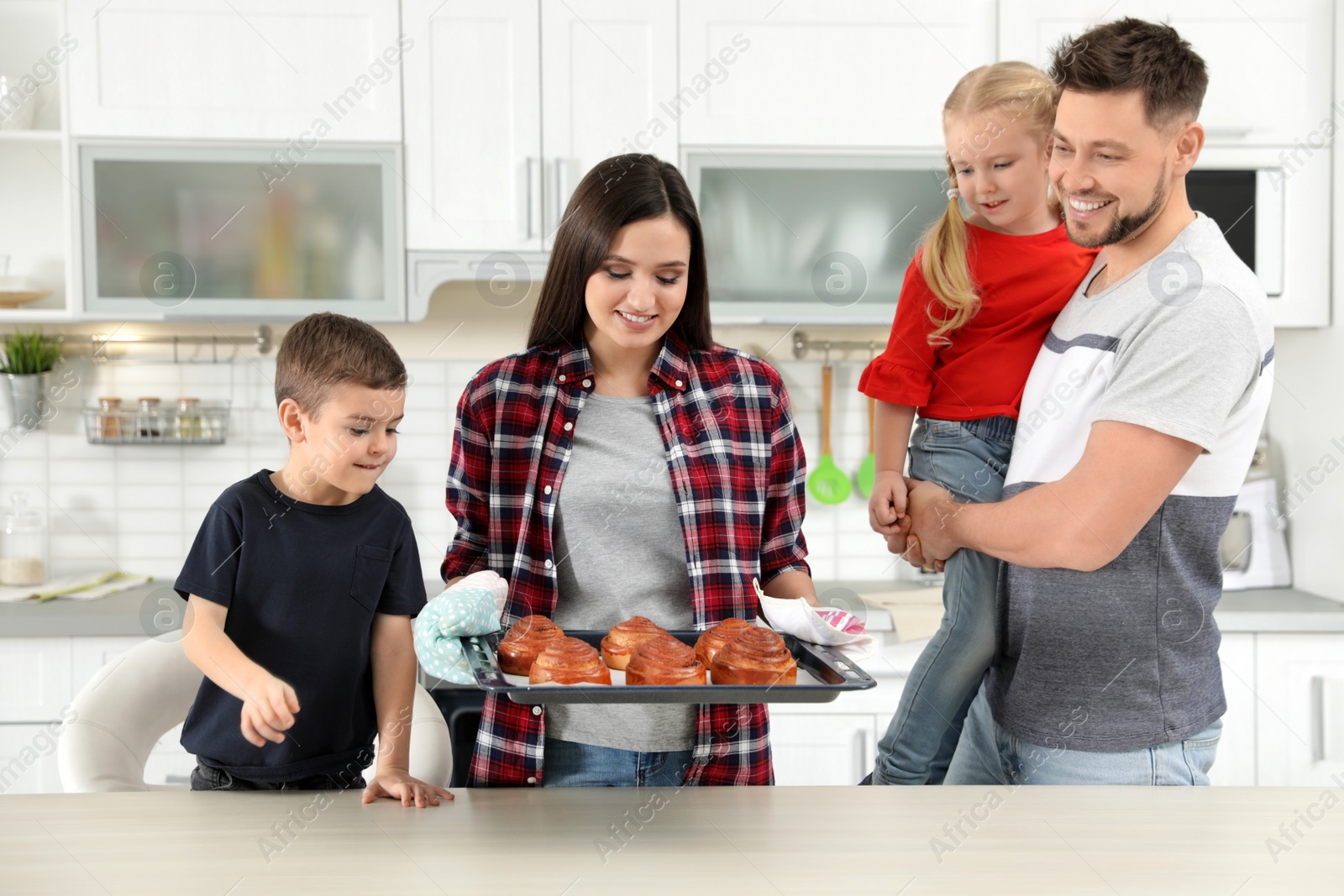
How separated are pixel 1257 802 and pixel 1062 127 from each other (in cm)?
76

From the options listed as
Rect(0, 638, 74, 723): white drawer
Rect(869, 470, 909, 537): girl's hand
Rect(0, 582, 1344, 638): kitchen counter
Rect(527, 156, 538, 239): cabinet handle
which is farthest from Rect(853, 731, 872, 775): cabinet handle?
Rect(0, 638, 74, 723): white drawer

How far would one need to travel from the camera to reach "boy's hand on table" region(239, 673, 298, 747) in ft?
3.39

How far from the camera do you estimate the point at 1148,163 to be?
1.13 meters

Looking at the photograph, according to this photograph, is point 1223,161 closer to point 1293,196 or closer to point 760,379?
point 1293,196

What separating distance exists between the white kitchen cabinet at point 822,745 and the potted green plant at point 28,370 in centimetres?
211

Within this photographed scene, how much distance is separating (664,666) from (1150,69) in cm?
81

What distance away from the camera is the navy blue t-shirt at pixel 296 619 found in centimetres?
123

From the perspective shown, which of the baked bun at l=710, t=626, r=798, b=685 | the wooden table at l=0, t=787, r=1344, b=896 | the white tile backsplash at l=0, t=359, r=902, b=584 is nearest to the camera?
the wooden table at l=0, t=787, r=1344, b=896

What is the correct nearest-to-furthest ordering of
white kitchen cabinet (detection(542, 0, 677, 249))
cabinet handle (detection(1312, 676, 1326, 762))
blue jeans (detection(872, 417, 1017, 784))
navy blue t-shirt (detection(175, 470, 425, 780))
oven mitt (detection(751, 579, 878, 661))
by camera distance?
oven mitt (detection(751, 579, 878, 661)), navy blue t-shirt (detection(175, 470, 425, 780)), blue jeans (detection(872, 417, 1017, 784)), cabinet handle (detection(1312, 676, 1326, 762)), white kitchen cabinet (detection(542, 0, 677, 249))

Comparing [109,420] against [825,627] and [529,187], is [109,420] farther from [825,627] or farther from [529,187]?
[825,627]

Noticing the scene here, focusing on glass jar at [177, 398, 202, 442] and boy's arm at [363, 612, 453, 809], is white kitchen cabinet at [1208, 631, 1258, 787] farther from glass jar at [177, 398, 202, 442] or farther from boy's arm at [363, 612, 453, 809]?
glass jar at [177, 398, 202, 442]

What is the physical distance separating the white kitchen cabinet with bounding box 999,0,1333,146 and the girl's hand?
5.36 ft

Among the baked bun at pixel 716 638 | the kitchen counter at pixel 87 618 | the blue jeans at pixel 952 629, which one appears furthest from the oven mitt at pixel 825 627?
the kitchen counter at pixel 87 618

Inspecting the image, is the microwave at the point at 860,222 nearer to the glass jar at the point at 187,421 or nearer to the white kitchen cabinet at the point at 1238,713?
the white kitchen cabinet at the point at 1238,713
